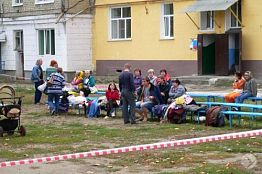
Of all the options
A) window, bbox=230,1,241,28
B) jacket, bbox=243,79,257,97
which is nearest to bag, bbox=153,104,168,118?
jacket, bbox=243,79,257,97

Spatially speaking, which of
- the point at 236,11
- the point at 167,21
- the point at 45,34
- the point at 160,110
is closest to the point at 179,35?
the point at 167,21

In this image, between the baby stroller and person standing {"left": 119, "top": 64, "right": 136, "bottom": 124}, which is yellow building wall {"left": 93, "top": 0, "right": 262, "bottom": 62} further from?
the baby stroller

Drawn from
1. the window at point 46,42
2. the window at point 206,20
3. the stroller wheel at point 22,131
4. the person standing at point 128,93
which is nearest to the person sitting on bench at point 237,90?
the person standing at point 128,93

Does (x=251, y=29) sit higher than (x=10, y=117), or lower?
higher

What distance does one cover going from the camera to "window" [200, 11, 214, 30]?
105 ft

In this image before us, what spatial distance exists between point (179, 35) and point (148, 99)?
15197mm

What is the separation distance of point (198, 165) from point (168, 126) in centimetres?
564

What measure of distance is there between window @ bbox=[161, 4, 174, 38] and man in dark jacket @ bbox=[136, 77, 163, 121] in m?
15.6

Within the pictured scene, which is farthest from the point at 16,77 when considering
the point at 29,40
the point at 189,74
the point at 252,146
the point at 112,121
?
the point at 252,146

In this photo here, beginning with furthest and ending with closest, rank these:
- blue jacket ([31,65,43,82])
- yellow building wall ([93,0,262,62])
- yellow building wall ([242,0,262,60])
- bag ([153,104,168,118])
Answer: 1. yellow building wall ([93,0,262,62])
2. yellow building wall ([242,0,262,60])
3. blue jacket ([31,65,43,82])
4. bag ([153,104,168,118])

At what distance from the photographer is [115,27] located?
122 ft

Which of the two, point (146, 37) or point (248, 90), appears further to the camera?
point (146, 37)

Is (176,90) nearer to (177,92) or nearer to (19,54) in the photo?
(177,92)

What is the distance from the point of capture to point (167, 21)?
34.2 metres
